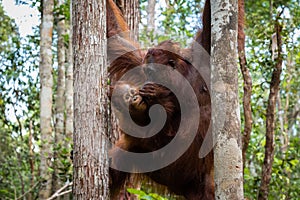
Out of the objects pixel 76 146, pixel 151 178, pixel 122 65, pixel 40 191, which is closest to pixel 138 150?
pixel 151 178

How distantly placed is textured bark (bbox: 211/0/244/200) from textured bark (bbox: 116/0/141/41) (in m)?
1.39

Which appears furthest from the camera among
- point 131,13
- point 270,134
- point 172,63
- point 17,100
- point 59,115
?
point 17,100

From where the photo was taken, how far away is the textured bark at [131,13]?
3354mm

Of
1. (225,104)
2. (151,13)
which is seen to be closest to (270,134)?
(225,104)

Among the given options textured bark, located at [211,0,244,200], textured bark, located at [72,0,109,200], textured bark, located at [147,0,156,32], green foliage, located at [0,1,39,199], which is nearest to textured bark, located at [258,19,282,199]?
textured bark, located at [211,0,244,200]

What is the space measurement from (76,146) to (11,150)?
602 cm

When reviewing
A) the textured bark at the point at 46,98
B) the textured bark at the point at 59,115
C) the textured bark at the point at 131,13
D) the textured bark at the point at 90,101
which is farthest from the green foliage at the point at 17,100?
the textured bark at the point at 90,101

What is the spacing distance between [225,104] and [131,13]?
1693 millimetres

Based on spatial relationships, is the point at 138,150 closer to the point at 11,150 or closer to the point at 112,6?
the point at 112,6

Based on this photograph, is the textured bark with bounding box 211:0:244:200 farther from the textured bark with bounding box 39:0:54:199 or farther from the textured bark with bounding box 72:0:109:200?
the textured bark with bounding box 39:0:54:199

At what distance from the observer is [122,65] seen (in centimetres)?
317

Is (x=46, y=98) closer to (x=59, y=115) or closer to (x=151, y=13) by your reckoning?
(x=59, y=115)

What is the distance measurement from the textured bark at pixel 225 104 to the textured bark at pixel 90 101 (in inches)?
23.0

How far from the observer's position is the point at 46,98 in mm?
5734
